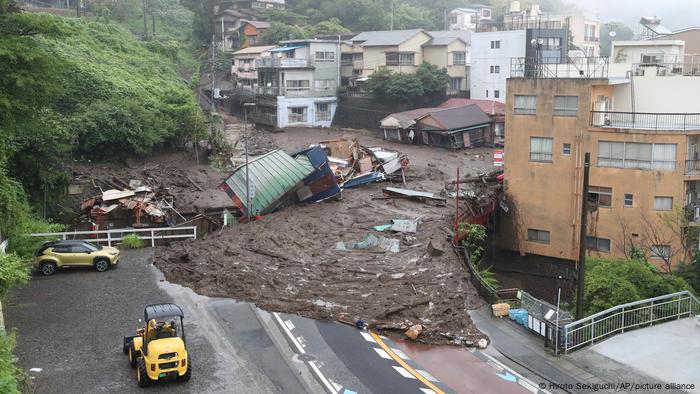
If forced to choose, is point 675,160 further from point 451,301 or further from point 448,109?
point 448,109

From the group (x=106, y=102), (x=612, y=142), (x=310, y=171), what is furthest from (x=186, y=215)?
(x=612, y=142)

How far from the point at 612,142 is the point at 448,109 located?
68.1 ft

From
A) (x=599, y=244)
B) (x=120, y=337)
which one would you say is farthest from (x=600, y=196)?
(x=120, y=337)

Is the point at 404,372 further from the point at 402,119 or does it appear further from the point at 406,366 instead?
the point at 402,119

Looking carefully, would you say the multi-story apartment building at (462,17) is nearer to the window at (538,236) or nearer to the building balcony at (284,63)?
the building balcony at (284,63)

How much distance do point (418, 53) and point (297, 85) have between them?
1154 cm

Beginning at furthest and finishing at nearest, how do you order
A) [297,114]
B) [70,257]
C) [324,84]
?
1. [324,84]
2. [297,114]
3. [70,257]

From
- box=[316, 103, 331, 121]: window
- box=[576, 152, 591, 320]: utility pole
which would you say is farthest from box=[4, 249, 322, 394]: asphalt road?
box=[316, 103, 331, 121]: window

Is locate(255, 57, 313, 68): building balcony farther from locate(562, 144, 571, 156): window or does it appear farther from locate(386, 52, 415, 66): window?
locate(562, 144, 571, 156): window

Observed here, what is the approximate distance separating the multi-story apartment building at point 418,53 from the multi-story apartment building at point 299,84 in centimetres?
289

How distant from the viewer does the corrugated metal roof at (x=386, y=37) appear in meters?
59.2

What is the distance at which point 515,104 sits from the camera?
3394cm

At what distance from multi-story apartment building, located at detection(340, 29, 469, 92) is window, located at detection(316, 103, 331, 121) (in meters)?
3.42

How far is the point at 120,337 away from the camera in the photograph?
712 inches
